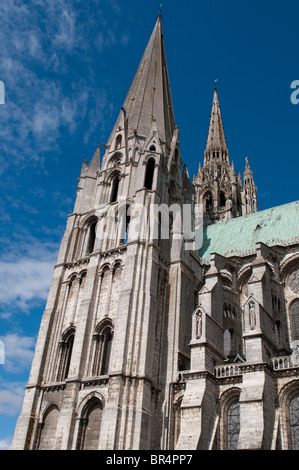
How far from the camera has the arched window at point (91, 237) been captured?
30688 millimetres

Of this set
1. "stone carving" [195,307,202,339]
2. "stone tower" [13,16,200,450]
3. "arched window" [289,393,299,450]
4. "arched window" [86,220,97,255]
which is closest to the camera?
"arched window" [289,393,299,450]

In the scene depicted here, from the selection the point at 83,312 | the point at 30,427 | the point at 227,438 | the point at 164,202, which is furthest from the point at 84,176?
the point at 227,438

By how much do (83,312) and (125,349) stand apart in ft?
14.2

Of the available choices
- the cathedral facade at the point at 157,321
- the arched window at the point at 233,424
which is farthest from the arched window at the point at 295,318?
the arched window at the point at 233,424

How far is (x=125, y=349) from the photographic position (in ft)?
75.4

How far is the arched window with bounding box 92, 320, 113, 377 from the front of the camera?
24625 mm

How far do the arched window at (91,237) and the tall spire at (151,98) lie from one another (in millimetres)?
7594

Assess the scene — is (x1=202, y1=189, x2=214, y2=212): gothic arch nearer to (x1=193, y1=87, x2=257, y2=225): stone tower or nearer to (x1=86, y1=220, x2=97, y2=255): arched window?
(x1=193, y1=87, x2=257, y2=225): stone tower

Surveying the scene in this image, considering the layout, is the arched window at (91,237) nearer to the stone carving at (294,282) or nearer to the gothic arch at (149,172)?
the gothic arch at (149,172)

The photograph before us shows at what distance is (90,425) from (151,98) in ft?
80.1

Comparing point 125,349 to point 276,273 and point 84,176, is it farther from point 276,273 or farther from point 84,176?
point 84,176

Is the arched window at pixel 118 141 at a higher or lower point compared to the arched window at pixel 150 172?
higher

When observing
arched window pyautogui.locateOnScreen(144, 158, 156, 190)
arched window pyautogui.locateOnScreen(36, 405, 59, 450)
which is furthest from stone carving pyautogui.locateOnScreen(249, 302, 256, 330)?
arched window pyautogui.locateOnScreen(144, 158, 156, 190)

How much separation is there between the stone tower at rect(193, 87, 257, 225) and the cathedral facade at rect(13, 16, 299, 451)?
13327 mm
